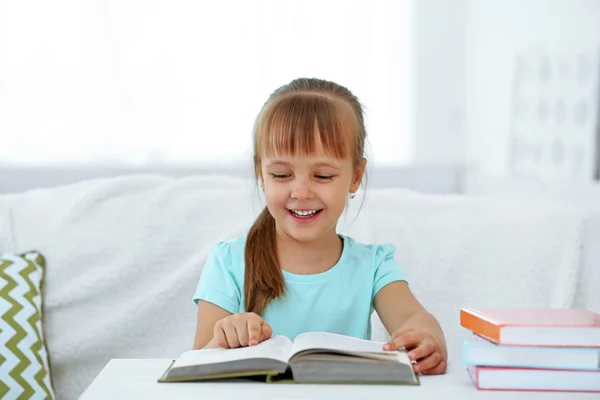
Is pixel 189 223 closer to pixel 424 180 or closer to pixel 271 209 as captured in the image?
pixel 271 209

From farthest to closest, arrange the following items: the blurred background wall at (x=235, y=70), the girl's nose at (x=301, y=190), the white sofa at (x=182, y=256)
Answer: the blurred background wall at (x=235, y=70), the white sofa at (x=182, y=256), the girl's nose at (x=301, y=190)

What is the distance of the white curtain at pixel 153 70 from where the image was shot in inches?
119

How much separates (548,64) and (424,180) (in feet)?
1.97

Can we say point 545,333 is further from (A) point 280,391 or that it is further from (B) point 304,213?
(B) point 304,213

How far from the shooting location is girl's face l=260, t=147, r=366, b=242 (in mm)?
1240

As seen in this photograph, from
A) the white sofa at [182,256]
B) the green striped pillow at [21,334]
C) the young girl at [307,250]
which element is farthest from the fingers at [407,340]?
the green striped pillow at [21,334]

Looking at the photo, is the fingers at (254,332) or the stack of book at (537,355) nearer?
the stack of book at (537,355)

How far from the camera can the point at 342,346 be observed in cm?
96

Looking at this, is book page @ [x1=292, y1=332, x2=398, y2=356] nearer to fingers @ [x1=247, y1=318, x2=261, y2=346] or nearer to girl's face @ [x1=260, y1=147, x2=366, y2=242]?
fingers @ [x1=247, y1=318, x2=261, y2=346]

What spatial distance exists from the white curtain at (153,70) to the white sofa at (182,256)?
122 cm

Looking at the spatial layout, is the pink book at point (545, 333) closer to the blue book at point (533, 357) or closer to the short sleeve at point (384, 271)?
the blue book at point (533, 357)

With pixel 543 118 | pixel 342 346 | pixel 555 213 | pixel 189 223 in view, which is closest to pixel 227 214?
pixel 189 223

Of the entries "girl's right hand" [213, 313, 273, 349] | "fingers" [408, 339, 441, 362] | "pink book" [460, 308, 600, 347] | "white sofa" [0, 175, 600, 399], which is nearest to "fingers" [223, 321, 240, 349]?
"girl's right hand" [213, 313, 273, 349]

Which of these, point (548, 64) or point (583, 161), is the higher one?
point (548, 64)
